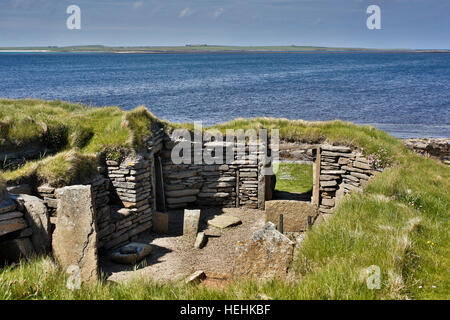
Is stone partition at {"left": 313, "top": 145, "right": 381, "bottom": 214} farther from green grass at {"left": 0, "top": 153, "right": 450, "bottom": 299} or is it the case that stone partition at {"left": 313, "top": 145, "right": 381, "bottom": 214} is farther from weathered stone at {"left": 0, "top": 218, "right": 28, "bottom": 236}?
weathered stone at {"left": 0, "top": 218, "right": 28, "bottom": 236}

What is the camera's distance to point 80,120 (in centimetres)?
1238

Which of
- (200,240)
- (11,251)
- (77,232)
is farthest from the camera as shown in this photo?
(200,240)

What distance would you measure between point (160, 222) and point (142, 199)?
934mm

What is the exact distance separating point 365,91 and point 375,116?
19.4m

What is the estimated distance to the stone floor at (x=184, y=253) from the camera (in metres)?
9.01

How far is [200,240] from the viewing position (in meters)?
10.9

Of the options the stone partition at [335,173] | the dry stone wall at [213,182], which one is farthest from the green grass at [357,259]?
the dry stone wall at [213,182]

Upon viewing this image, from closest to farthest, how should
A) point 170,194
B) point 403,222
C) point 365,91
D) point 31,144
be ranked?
point 403,222, point 31,144, point 170,194, point 365,91

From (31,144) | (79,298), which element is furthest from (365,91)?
(79,298)

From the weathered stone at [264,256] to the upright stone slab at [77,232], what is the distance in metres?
3.43

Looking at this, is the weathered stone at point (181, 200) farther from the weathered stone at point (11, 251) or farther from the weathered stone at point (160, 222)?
the weathered stone at point (11, 251)

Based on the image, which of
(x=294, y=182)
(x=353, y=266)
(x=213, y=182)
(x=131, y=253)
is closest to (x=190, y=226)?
(x=131, y=253)

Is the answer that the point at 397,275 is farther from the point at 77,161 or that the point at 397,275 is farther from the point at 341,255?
the point at 77,161

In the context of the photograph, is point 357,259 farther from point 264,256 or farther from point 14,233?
→ point 14,233
